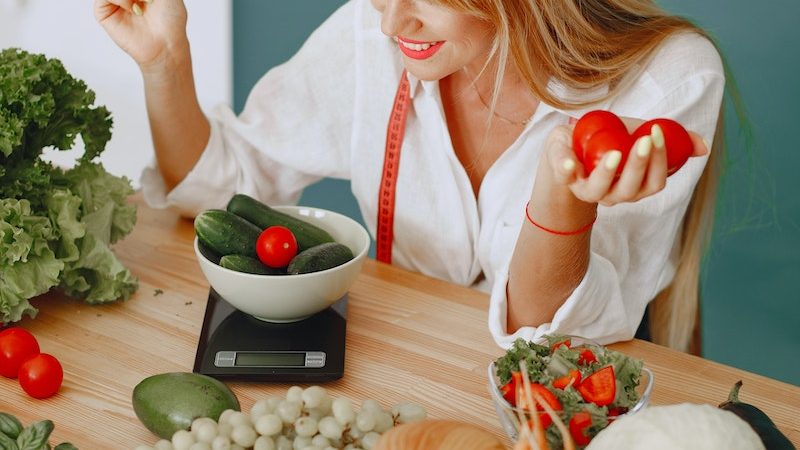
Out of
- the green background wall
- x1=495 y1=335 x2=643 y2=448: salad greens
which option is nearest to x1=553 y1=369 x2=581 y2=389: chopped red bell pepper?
x1=495 y1=335 x2=643 y2=448: salad greens

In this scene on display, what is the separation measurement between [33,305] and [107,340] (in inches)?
6.7

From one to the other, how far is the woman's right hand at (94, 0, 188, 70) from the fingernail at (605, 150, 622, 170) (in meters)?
0.96

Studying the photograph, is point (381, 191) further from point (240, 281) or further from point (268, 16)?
point (268, 16)

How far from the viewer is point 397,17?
138cm

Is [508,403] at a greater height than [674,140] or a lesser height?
lesser

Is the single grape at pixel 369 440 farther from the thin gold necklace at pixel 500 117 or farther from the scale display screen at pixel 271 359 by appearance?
the thin gold necklace at pixel 500 117

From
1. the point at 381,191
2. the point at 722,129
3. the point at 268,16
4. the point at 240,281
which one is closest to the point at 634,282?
the point at 722,129

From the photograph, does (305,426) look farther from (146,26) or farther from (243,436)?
(146,26)

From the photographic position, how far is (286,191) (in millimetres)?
1956

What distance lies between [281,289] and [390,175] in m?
0.54

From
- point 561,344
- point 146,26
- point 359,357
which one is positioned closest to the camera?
point 561,344

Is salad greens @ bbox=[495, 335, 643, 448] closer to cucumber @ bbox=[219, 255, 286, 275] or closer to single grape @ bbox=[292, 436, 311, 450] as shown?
single grape @ bbox=[292, 436, 311, 450]

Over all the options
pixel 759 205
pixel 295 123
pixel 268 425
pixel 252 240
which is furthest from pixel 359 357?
pixel 759 205

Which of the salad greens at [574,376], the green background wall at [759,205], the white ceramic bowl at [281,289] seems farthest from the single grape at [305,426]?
the green background wall at [759,205]
